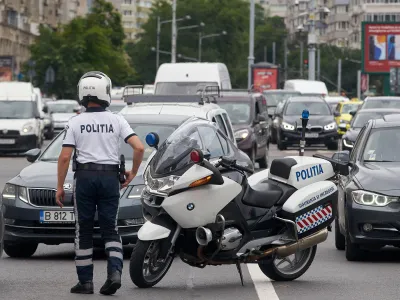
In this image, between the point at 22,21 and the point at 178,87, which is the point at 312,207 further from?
the point at 22,21

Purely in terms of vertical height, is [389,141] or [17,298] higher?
[389,141]

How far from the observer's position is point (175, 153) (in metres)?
11.3

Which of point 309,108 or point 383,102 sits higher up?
point 383,102

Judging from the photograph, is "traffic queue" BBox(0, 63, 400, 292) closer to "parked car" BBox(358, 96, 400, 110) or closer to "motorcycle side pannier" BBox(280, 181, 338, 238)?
"motorcycle side pannier" BBox(280, 181, 338, 238)

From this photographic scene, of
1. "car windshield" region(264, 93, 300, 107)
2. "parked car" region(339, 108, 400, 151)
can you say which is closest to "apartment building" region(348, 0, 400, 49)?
"car windshield" region(264, 93, 300, 107)

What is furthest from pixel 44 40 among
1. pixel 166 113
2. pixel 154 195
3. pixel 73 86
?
pixel 154 195

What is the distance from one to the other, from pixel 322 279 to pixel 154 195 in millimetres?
1958

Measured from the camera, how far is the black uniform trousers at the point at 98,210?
10.9 meters

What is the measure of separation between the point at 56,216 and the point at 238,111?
17658 mm

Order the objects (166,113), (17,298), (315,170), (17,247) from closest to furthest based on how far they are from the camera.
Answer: (17,298)
(315,170)
(17,247)
(166,113)

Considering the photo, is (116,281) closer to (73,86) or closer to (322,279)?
(322,279)

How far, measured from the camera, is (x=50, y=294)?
1119cm

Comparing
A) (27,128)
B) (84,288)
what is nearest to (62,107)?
(27,128)

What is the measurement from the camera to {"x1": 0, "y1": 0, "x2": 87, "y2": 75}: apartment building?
11474 cm
